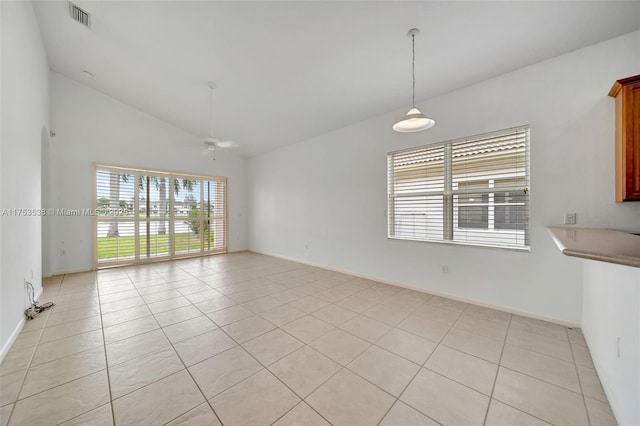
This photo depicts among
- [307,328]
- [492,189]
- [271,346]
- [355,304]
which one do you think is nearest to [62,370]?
[271,346]

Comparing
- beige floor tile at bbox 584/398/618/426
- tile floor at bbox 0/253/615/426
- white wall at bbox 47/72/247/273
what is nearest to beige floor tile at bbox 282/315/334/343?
tile floor at bbox 0/253/615/426

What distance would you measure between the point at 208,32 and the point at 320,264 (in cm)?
443

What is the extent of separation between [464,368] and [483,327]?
894 mm

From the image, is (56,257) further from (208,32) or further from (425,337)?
(425,337)

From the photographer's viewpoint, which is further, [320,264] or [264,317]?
[320,264]

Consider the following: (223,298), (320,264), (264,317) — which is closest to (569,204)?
(264,317)

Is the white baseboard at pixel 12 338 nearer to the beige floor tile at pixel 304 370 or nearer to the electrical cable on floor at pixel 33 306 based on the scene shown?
the electrical cable on floor at pixel 33 306

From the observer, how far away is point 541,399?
63.0 inches

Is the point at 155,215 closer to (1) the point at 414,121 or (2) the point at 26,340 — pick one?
(2) the point at 26,340

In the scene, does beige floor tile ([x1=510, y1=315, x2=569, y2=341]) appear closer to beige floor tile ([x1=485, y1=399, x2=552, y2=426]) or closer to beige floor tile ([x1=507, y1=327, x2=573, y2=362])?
beige floor tile ([x1=507, y1=327, x2=573, y2=362])

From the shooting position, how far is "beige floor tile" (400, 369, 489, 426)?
57.4 inches

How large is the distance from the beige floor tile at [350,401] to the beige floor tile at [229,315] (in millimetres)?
1472

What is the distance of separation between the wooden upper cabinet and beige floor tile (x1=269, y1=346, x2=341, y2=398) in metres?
2.99

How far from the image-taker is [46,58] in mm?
4055
